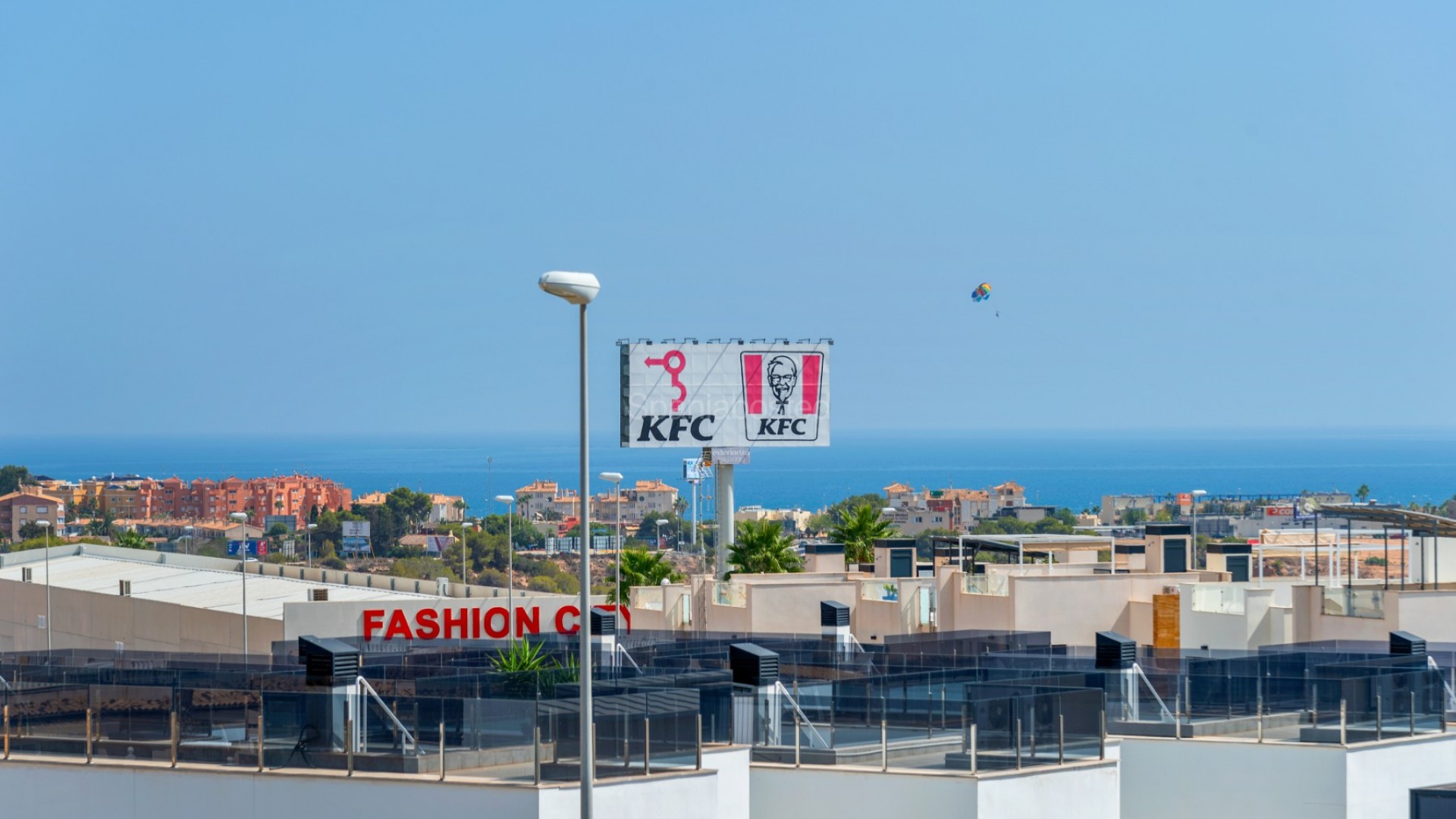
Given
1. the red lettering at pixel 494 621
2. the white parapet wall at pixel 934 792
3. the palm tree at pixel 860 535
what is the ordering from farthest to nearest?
the palm tree at pixel 860 535
the red lettering at pixel 494 621
the white parapet wall at pixel 934 792

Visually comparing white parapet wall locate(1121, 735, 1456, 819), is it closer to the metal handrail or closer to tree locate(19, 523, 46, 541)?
the metal handrail

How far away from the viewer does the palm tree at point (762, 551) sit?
67.4 meters

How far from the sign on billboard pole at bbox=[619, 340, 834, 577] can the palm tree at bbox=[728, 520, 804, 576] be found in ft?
35.9

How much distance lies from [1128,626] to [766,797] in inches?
1027

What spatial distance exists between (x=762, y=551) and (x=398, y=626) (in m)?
15.8

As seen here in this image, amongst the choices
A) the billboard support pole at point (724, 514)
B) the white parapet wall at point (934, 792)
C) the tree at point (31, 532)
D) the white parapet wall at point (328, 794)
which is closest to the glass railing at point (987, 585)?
the billboard support pole at point (724, 514)

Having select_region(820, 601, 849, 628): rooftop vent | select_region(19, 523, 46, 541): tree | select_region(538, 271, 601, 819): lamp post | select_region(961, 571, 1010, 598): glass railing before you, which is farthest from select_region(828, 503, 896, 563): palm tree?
select_region(19, 523, 46, 541): tree

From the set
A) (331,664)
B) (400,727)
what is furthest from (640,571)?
(400,727)

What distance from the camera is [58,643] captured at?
76125 mm

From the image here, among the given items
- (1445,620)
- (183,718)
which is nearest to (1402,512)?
(1445,620)

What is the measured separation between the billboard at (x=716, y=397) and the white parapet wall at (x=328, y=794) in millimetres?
53361

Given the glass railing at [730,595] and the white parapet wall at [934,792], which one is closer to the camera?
the white parapet wall at [934,792]

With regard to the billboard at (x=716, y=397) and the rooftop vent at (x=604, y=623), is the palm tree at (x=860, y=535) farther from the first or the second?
Result: the rooftop vent at (x=604, y=623)

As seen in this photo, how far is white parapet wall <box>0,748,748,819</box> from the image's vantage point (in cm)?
2327
